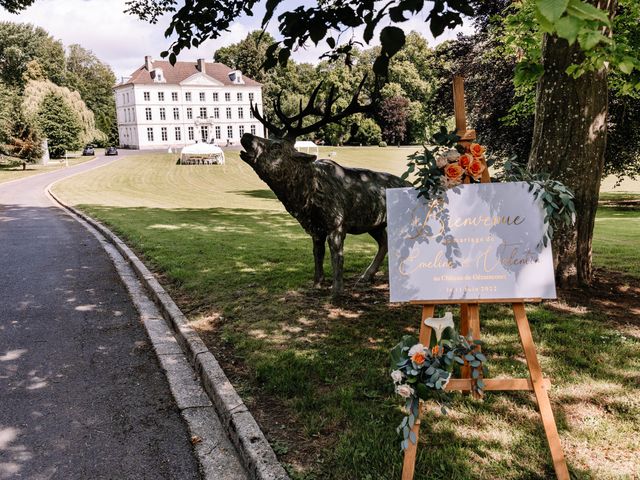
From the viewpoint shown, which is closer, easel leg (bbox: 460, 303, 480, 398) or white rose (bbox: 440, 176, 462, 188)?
white rose (bbox: 440, 176, 462, 188)

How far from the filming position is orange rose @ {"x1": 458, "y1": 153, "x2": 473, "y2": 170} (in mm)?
3221

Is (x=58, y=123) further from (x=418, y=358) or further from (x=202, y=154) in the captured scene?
(x=418, y=358)

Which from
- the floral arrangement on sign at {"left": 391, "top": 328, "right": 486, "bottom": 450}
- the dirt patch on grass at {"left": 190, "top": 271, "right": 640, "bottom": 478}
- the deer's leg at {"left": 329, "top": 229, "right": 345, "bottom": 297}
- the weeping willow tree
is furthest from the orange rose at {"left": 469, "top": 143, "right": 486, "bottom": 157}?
the weeping willow tree

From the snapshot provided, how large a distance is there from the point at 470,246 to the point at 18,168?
53722 mm

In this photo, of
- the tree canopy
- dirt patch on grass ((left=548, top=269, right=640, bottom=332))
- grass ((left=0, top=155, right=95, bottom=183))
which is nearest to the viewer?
dirt patch on grass ((left=548, top=269, right=640, bottom=332))

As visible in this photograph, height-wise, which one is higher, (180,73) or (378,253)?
(180,73)

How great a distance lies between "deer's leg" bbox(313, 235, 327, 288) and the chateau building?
74.2 meters

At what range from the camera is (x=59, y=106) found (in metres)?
51.1

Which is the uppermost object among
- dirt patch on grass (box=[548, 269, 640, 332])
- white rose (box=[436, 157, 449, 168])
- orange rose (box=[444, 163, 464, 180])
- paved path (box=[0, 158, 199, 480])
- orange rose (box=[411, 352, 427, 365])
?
white rose (box=[436, 157, 449, 168])

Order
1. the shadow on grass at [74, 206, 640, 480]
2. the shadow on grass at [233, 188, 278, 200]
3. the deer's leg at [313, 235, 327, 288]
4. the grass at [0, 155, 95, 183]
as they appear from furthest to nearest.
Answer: the grass at [0, 155, 95, 183] < the shadow on grass at [233, 188, 278, 200] < the deer's leg at [313, 235, 327, 288] < the shadow on grass at [74, 206, 640, 480]

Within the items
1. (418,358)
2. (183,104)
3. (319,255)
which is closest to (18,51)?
(183,104)

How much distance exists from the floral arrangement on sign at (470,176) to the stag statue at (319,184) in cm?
276

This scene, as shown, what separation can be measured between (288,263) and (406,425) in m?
6.29

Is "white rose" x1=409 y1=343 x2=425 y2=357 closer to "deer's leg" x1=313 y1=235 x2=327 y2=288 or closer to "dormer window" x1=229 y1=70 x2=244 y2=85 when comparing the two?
"deer's leg" x1=313 y1=235 x2=327 y2=288
